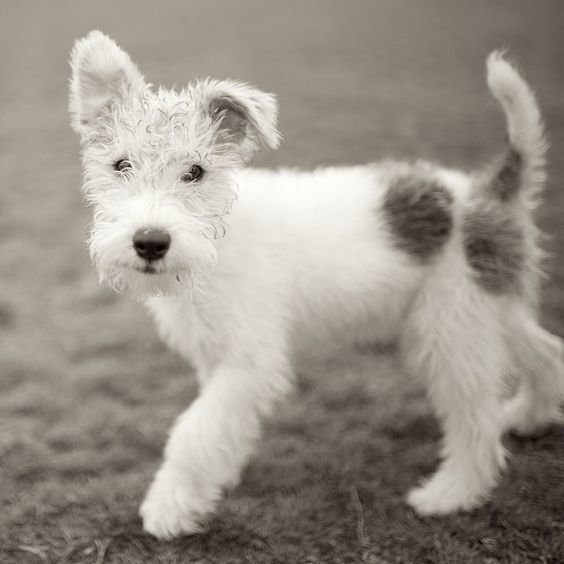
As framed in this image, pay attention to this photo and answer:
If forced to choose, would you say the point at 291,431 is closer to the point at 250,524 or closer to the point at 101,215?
the point at 250,524

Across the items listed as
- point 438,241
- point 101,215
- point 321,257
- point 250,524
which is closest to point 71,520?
point 250,524

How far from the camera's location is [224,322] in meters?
3.37

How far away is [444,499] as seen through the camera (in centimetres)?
364

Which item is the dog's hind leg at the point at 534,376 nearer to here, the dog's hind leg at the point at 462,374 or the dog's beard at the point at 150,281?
the dog's hind leg at the point at 462,374

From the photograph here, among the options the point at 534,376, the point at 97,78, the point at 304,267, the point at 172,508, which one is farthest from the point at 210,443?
the point at 534,376

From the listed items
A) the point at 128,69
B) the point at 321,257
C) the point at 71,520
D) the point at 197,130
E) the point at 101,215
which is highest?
the point at 128,69

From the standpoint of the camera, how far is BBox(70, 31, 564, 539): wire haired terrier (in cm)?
316

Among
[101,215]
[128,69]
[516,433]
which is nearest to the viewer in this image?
[101,215]

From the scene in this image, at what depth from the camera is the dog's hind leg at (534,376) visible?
3793 mm

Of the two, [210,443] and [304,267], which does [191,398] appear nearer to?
[210,443]

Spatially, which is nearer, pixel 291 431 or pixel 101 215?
pixel 101 215

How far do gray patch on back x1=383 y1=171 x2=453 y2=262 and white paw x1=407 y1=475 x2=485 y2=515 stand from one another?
4.23 ft

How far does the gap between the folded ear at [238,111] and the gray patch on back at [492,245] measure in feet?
3.81

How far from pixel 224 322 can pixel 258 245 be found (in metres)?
0.45
